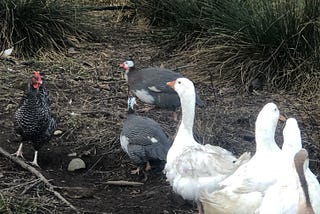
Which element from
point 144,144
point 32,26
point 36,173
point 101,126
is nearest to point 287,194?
point 144,144

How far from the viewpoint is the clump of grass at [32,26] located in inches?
368

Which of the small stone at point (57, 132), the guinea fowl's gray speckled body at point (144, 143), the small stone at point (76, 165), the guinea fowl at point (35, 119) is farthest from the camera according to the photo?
the small stone at point (57, 132)

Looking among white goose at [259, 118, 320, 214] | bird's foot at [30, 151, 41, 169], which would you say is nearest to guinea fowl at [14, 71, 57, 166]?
bird's foot at [30, 151, 41, 169]

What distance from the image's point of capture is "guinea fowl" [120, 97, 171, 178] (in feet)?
20.3

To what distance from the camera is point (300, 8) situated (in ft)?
27.2

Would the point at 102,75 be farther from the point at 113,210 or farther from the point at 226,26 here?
the point at 113,210

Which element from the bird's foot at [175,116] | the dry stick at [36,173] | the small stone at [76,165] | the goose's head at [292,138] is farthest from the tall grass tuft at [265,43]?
the dry stick at [36,173]

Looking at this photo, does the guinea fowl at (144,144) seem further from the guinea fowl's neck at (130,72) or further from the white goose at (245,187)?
the guinea fowl's neck at (130,72)

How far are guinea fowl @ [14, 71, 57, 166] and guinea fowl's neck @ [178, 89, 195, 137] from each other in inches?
49.3

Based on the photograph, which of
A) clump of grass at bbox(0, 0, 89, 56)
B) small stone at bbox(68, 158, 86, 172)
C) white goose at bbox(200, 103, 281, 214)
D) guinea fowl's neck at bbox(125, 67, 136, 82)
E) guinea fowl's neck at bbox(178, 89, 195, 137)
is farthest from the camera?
clump of grass at bbox(0, 0, 89, 56)

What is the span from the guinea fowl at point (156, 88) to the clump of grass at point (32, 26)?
84.3 inches

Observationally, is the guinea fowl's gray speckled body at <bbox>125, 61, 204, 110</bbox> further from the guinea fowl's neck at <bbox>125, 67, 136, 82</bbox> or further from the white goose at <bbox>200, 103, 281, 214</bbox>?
the white goose at <bbox>200, 103, 281, 214</bbox>

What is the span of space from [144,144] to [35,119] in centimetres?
102

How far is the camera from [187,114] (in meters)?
6.04
